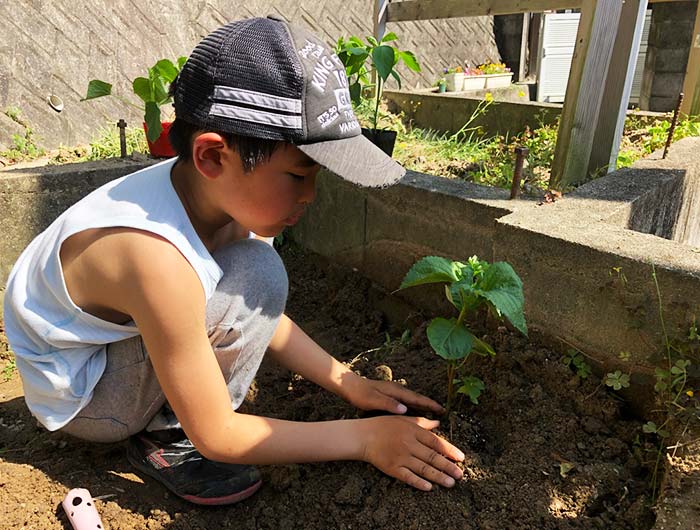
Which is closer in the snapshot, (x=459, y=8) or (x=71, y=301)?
(x=71, y=301)

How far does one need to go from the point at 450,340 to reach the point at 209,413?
0.59m

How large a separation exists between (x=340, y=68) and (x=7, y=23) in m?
3.61

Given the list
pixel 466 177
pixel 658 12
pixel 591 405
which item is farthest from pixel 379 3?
pixel 658 12

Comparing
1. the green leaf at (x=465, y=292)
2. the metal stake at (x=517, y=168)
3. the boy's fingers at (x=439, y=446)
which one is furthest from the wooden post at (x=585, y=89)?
the boy's fingers at (x=439, y=446)

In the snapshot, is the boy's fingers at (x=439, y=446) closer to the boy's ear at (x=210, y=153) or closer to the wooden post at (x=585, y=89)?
the boy's ear at (x=210, y=153)

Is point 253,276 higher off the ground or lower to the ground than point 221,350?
higher

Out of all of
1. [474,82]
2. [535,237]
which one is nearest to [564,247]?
[535,237]

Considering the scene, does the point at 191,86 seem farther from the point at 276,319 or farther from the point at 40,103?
the point at 40,103

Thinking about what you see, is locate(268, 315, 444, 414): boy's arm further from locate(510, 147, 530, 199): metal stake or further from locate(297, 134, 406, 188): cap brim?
locate(510, 147, 530, 199): metal stake

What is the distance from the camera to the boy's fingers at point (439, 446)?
1433 millimetres

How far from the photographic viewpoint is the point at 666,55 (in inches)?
281

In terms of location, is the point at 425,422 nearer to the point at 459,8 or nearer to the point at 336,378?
the point at 336,378

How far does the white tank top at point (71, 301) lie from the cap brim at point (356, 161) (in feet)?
1.17

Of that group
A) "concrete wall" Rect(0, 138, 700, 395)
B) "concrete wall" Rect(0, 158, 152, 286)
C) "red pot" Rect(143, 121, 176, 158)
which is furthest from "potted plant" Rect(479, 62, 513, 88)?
"concrete wall" Rect(0, 158, 152, 286)
